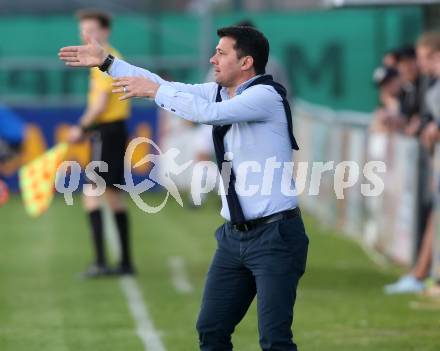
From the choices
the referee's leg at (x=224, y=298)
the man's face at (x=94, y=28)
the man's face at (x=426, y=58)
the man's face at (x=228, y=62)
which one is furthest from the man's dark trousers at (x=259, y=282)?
the man's face at (x=94, y=28)

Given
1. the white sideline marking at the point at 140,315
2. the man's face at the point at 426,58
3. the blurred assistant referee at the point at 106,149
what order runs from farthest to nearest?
the blurred assistant referee at the point at 106,149
the man's face at the point at 426,58
the white sideline marking at the point at 140,315

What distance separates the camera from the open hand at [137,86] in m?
6.89

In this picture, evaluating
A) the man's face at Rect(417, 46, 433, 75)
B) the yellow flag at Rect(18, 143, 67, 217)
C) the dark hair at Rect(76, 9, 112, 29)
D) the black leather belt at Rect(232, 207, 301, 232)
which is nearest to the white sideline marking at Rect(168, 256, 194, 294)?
the yellow flag at Rect(18, 143, 67, 217)

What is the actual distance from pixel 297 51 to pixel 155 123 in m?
3.66

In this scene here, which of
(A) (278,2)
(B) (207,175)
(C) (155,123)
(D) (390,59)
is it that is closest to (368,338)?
(D) (390,59)

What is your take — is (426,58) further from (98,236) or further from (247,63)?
(247,63)

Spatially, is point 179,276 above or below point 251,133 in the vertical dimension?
below

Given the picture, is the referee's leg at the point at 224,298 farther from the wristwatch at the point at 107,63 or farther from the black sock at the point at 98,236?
the black sock at the point at 98,236

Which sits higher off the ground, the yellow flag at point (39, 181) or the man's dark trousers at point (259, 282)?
the man's dark trousers at point (259, 282)

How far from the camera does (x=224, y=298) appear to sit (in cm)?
715

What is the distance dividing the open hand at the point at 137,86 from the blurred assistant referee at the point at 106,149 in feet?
18.8

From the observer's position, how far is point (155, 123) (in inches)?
883

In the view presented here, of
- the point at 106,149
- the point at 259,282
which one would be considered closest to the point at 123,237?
the point at 106,149

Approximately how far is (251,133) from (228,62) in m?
0.39
